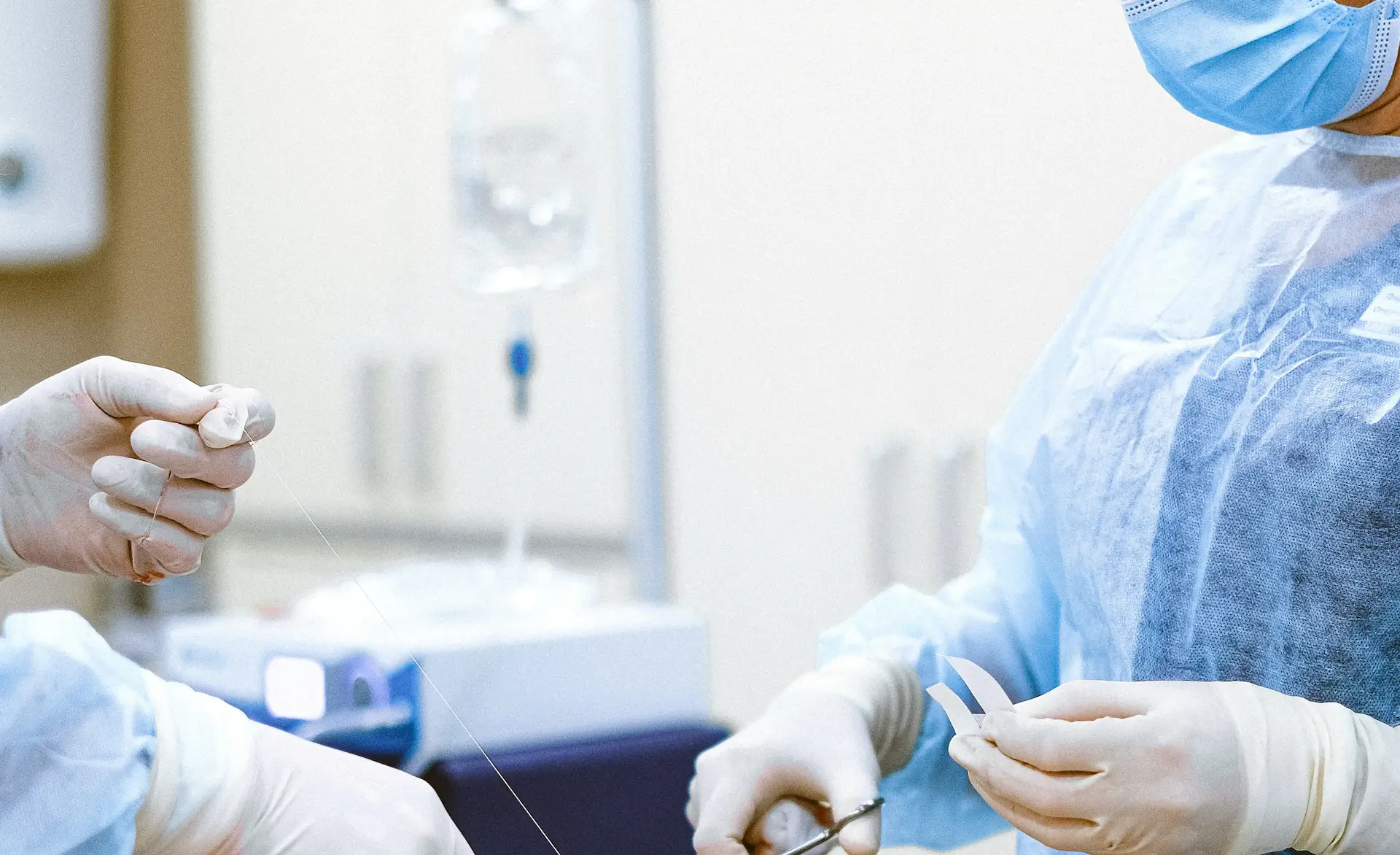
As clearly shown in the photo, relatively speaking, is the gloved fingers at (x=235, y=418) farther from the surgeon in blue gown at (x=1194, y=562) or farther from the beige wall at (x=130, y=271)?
the surgeon in blue gown at (x=1194, y=562)

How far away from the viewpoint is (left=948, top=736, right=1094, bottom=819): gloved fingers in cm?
72

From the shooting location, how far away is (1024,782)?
0.73 meters

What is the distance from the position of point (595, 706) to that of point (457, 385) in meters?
0.65

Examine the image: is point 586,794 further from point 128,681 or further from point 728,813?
point 128,681

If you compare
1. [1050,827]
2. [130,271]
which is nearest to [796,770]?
[1050,827]

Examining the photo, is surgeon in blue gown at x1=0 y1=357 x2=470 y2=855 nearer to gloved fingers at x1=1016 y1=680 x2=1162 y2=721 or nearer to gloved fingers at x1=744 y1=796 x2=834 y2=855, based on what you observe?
gloved fingers at x1=744 y1=796 x2=834 y2=855

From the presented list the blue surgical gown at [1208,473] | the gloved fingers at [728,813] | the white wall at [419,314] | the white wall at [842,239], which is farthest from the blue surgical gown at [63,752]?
the white wall at [842,239]

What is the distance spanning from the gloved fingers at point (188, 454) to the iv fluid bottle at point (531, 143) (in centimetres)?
134

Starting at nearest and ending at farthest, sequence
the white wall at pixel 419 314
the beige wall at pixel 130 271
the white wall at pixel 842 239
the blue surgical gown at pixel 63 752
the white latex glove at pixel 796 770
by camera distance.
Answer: the blue surgical gown at pixel 63 752 → the beige wall at pixel 130 271 → the white latex glove at pixel 796 770 → the white wall at pixel 842 239 → the white wall at pixel 419 314

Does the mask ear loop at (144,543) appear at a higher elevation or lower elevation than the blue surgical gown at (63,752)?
higher

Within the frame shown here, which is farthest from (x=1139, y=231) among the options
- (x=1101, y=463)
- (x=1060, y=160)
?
(x=1060, y=160)

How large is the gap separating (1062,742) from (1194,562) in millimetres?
180

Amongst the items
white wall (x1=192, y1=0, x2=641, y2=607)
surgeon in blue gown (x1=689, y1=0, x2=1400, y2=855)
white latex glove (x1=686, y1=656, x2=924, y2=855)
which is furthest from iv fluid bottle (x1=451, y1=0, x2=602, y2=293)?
white latex glove (x1=686, y1=656, x2=924, y2=855)

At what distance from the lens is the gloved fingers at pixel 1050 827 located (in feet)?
2.41
